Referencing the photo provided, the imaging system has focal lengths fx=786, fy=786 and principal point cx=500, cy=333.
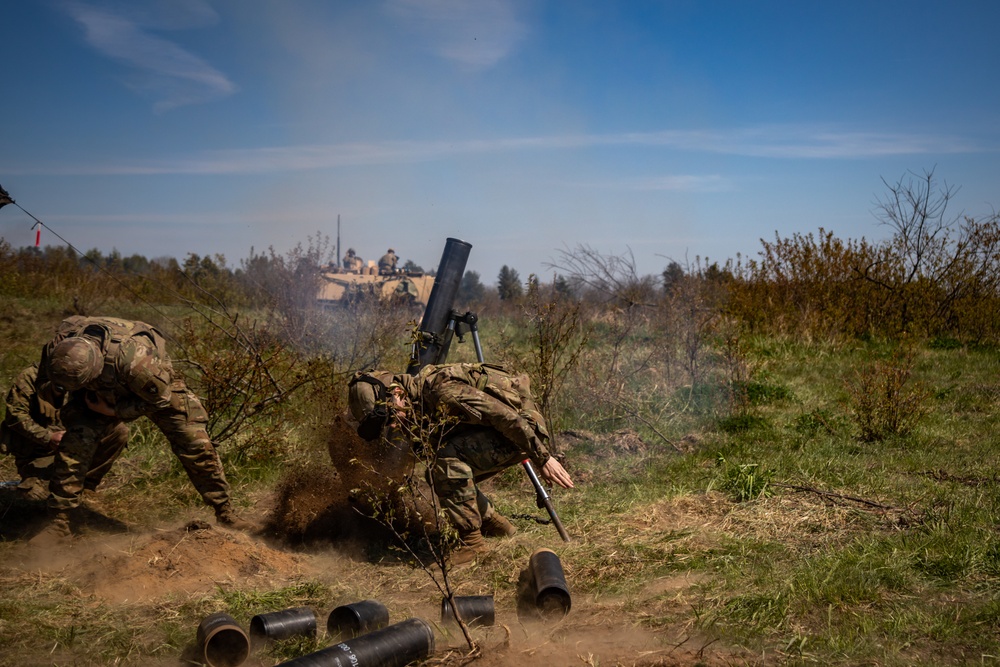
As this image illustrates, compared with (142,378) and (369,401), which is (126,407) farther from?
(369,401)

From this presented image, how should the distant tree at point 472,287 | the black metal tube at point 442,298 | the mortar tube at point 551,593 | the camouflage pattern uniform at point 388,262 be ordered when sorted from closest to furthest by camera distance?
the mortar tube at point 551,593 < the black metal tube at point 442,298 < the camouflage pattern uniform at point 388,262 < the distant tree at point 472,287

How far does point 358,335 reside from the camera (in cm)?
952

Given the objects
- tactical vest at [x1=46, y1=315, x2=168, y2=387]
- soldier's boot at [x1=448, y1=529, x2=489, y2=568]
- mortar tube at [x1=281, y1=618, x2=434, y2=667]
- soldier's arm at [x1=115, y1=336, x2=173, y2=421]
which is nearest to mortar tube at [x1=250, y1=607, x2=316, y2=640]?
mortar tube at [x1=281, y1=618, x2=434, y2=667]

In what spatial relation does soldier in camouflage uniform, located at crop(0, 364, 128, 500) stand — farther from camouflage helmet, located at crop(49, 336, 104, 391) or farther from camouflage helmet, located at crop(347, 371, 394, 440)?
camouflage helmet, located at crop(347, 371, 394, 440)

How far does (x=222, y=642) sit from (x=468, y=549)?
181 centimetres

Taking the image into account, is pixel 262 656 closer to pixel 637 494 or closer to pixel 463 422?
pixel 463 422

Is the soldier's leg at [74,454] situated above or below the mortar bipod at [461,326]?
below

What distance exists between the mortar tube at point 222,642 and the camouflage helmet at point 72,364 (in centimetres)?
207

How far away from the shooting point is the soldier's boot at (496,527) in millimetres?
5480

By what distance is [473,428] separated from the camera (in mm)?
5262

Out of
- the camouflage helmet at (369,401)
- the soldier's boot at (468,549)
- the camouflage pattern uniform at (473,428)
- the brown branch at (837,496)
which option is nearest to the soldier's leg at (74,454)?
the camouflage helmet at (369,401)

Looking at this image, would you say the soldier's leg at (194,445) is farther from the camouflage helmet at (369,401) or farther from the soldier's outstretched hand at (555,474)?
the soldier's outstretched hand at (555,474)

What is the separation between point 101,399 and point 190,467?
0.76m

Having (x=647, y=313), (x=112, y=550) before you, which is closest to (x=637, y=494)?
(x=112, y=550)
